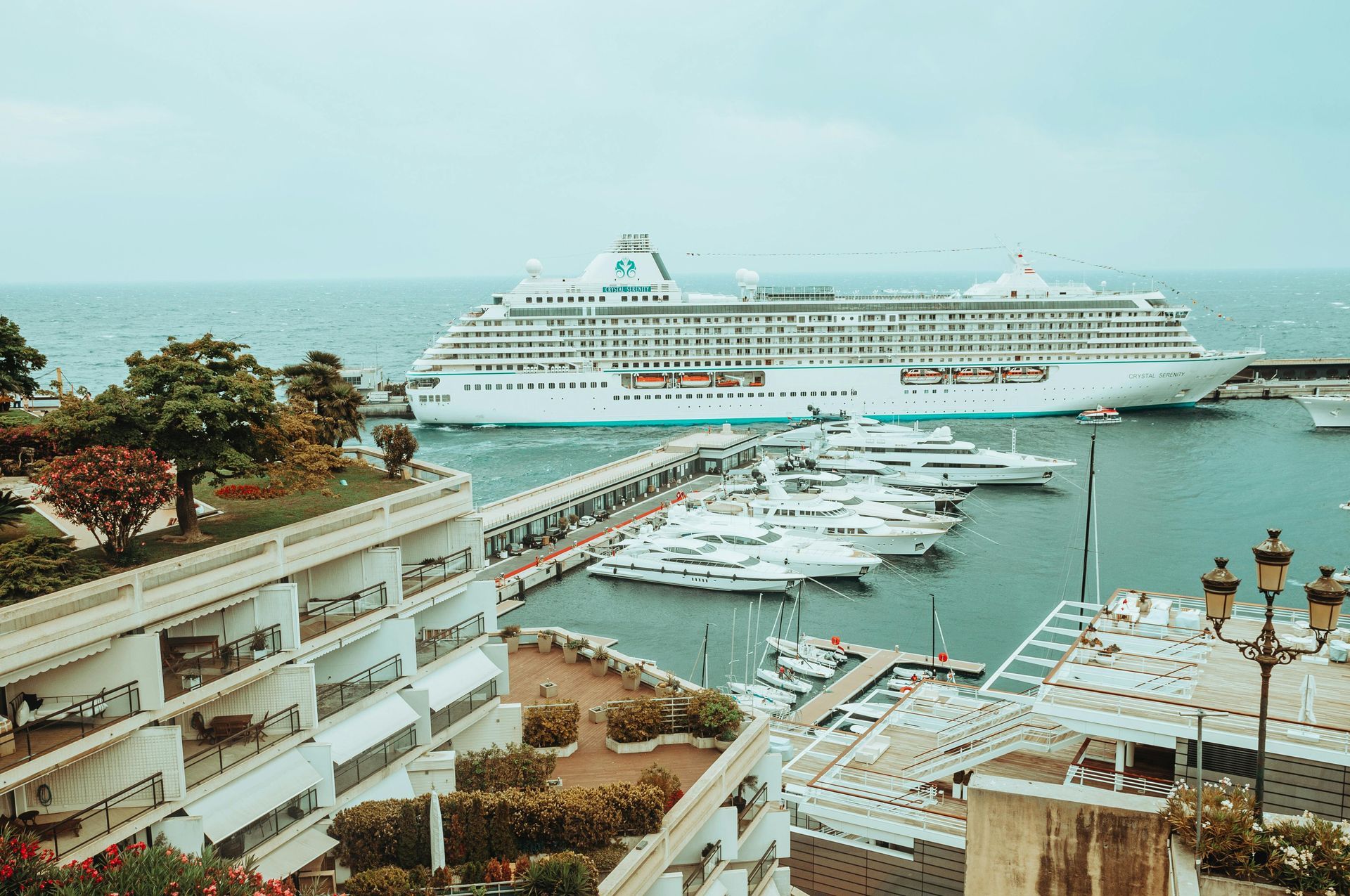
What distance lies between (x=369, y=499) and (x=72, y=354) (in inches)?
5436

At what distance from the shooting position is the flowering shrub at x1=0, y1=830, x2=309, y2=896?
700 centimetres

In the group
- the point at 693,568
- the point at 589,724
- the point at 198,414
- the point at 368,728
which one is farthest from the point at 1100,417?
the point at 198,414

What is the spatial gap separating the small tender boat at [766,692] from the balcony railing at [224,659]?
20.1 m

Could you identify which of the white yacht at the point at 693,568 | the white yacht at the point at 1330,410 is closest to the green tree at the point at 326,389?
the white yacht at the point at 693,568

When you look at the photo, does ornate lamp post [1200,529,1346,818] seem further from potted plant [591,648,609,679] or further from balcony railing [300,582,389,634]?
potted plant [591,648,609,679]

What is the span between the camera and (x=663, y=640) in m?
34.2

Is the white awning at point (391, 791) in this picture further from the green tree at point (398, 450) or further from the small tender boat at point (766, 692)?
the small tender boat at point (766, 692)

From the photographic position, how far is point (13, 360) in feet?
51.9

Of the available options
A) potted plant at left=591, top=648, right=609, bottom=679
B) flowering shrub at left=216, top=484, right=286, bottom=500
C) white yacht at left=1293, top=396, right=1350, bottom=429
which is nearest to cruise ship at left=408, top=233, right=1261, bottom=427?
white yacht at left=1293, top=396, right=1350, bottom=429

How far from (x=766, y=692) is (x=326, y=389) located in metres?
13.5

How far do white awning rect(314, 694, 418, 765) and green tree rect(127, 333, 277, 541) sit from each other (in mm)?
2284

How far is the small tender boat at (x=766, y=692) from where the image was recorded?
2842cm

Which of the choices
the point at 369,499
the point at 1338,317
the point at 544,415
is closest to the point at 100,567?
the point at 369,499

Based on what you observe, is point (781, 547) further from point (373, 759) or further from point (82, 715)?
point (82, 715)
